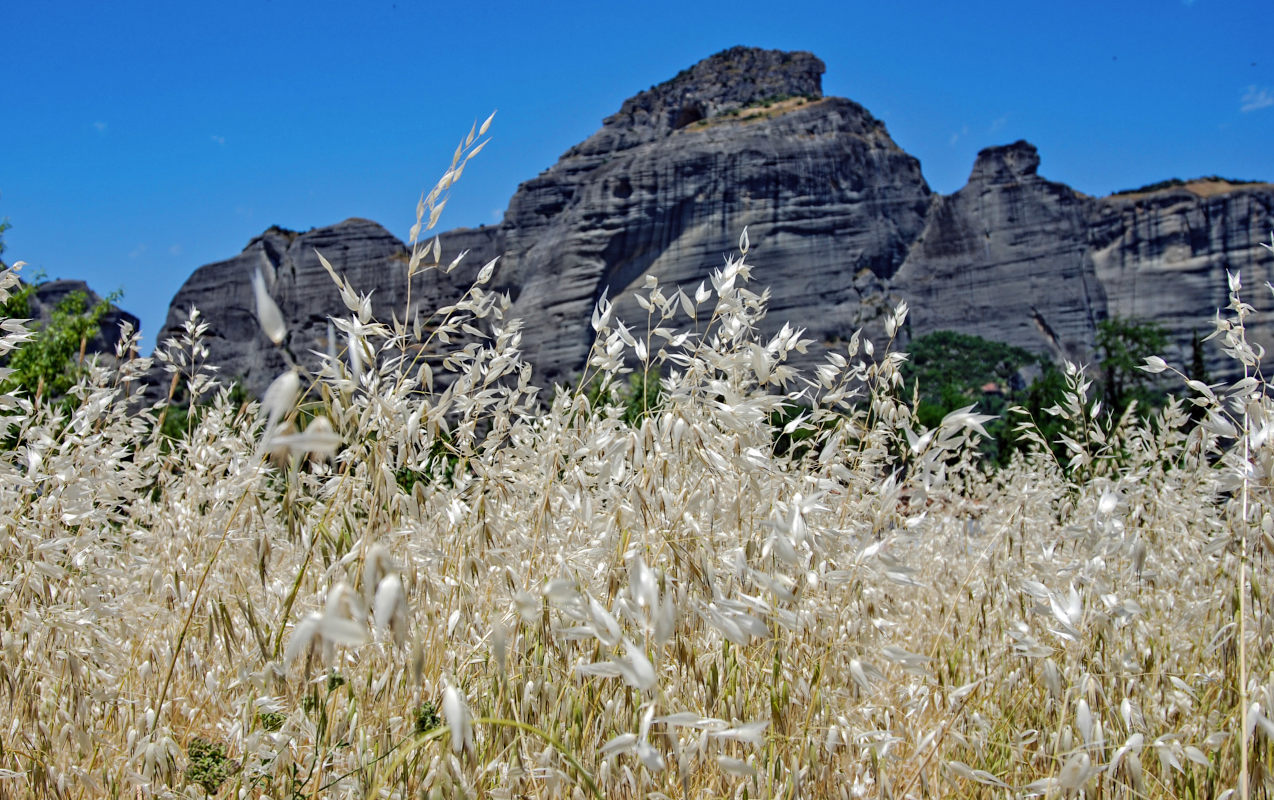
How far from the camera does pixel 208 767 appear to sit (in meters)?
1.22

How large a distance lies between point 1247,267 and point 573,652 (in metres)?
49.2

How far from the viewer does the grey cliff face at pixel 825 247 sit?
4038 centimetres

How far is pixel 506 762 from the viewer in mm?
1364

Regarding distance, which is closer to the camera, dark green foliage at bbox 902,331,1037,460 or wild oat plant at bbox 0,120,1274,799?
wild oat plant at bbox 0,120,1274,799

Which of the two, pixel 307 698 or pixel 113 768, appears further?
pixel 113 768

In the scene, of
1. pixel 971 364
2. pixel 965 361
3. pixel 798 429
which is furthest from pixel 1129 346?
pixel 798 429

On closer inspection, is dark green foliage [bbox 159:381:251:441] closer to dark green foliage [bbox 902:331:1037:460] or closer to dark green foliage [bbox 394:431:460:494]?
dark green foliage [bbox 394:431:460:494]

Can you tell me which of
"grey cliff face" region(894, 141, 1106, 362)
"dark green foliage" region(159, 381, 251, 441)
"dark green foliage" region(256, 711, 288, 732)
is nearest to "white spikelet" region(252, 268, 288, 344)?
"dark green foliage" region(256, 711, 288, 732)

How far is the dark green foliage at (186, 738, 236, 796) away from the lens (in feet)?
3.90

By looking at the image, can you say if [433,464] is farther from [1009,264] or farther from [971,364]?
[1009,264]

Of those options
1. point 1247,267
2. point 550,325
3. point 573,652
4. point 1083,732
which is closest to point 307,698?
point 573,652

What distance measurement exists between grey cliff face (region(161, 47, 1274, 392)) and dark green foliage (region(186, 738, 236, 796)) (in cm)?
3757

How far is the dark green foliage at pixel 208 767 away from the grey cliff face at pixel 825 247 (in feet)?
123

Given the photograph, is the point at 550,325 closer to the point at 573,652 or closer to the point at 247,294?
the point at 247,294
